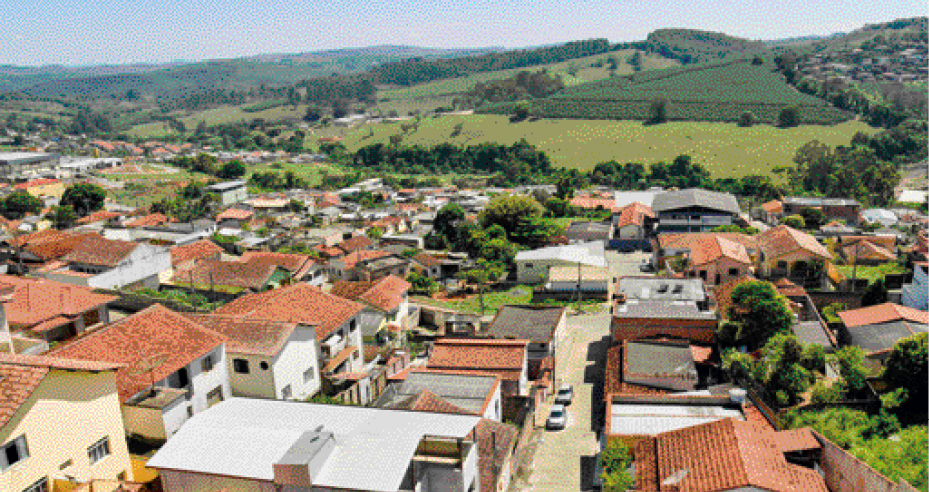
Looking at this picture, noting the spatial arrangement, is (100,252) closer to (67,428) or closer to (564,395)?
(67,428)

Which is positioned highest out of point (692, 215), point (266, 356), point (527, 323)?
point (266, 356)

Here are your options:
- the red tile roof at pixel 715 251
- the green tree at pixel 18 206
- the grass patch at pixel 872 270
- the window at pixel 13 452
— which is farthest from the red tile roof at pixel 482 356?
the green tree at pixel 18 206

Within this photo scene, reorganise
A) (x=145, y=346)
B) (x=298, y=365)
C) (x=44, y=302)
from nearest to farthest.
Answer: (x=145, y=346)
(x=298, y=365)
(x=44, y=302)

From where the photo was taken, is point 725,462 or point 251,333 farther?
point 251,333

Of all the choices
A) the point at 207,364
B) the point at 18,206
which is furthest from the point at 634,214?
the point at 18,206

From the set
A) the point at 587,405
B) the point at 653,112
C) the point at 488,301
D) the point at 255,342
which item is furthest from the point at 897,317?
the point at 653,112

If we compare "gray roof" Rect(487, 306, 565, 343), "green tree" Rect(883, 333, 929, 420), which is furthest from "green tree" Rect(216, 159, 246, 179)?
"green tree" Rect(883, 333, 929, 420)

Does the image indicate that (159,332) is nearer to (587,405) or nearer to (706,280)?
(587,405)
